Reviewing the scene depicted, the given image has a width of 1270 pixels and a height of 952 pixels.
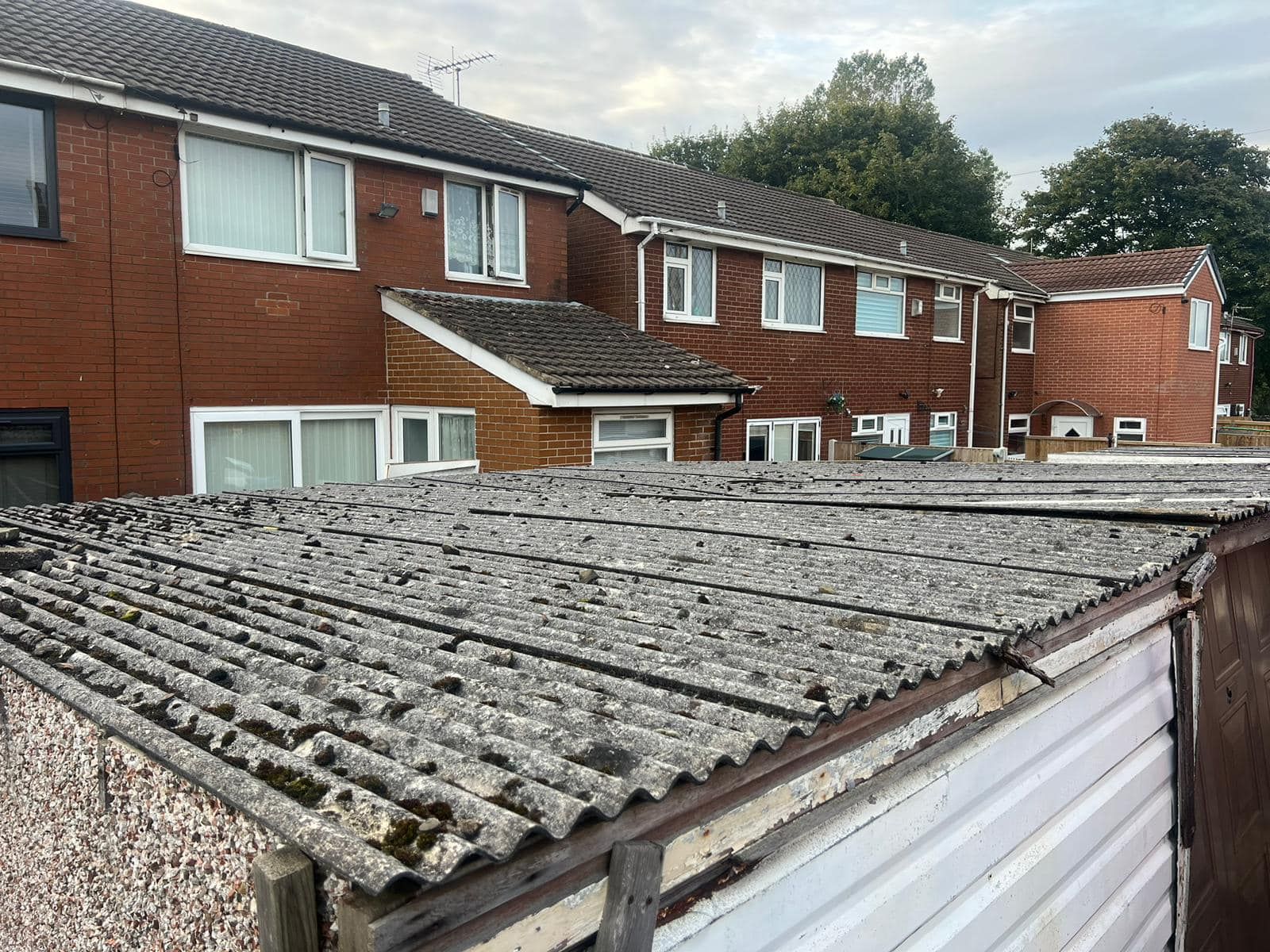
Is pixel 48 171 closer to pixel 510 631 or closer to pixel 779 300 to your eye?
pixel 510 631

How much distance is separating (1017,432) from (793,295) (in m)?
10.9

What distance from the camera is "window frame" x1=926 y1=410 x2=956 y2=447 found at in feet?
72.7

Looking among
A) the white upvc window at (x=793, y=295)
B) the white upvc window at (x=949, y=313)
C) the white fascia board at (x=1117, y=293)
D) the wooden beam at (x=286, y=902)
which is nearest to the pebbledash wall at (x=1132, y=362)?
the white fascia board at (x=1117, y=293)

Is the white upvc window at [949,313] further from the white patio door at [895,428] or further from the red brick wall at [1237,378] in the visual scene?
the red brick wall at [1237,378]

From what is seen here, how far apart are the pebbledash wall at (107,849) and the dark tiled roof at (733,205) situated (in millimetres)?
13181

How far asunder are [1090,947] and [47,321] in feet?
33.0

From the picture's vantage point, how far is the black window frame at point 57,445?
9320 mm

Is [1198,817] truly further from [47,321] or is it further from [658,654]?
[47,321]

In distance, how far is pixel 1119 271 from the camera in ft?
84.3

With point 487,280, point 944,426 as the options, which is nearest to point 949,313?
point 944,426

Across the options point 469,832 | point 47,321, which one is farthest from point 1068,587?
point 47,321

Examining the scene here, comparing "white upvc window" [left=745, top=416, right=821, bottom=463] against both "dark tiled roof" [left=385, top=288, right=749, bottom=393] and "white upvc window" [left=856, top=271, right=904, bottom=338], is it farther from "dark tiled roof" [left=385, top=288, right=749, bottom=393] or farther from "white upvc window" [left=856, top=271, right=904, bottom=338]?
"dark tiled roof" [left=385, top=288, right=749, bottom=393]

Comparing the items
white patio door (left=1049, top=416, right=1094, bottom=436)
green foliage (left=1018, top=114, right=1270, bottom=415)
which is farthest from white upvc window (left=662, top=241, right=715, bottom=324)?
green foliage (left=1018, top=114, right=1270, bottom=415)

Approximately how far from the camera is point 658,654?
2.49m
